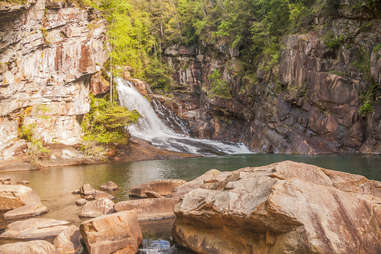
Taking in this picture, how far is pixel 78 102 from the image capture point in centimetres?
2600

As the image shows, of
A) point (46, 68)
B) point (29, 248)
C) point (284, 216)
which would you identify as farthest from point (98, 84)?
point (284, 216)

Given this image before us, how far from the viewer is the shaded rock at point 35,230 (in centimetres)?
615

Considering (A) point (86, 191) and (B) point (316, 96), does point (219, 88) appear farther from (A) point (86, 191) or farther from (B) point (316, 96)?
(A) point (86, 191)

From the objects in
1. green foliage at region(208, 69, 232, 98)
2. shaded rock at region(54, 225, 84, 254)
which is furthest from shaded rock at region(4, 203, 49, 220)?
green foliage at region(208, 69, 232, 98)

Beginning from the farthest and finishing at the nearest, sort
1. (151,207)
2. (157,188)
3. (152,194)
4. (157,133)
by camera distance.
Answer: (157,133), (157,188), (152,194), (151,207)

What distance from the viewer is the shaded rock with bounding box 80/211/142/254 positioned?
514cm

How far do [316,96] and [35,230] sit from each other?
22987 millimetres

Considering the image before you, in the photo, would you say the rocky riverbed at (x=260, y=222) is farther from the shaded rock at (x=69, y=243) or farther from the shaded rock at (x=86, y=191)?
the shaded rock at (x=86, y=191)

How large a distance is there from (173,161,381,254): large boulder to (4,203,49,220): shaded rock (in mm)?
4994

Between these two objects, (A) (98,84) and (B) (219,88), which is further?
(B) (219,88)

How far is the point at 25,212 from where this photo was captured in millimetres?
8070

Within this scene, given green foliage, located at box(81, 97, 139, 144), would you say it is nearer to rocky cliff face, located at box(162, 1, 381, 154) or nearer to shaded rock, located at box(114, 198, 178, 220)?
rocky cliff face, located at box(162, 1, 381, 154)

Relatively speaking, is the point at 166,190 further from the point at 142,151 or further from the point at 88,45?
the point at 88,45

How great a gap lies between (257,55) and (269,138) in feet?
35.6
